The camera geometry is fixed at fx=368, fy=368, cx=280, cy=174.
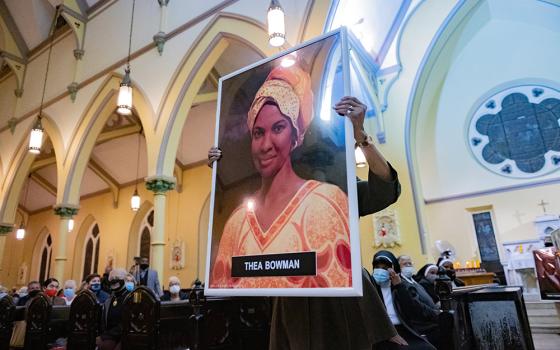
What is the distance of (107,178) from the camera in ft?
45.8

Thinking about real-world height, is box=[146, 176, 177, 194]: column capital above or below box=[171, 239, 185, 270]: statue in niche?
above

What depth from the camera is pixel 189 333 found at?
403 centimetres

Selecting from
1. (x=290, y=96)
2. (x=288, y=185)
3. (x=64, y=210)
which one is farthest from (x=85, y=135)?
(x=288, y=185)

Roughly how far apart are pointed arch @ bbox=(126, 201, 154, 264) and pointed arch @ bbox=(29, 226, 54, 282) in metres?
5.70

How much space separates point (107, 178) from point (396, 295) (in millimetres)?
13326

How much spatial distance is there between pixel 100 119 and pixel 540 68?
12410mm

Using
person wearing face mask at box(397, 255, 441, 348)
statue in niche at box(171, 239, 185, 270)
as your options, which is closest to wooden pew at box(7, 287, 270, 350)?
person wearing face mask at box(397, 255, 441, 348)

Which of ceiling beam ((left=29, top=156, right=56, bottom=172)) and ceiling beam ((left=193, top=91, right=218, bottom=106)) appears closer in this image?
ceiling beam ((left=193, top=91, right=218, bottom=106))

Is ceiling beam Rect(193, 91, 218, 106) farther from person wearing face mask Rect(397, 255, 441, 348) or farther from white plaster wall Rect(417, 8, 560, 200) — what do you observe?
person wearing face mask Rect(397, 255, 441, 348)

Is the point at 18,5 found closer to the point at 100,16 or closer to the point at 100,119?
the point at 100,16

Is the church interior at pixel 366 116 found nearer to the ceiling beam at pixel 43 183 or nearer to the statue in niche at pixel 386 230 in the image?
the statue in niche at pixel 386 230

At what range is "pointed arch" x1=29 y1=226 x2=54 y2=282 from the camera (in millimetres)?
16750

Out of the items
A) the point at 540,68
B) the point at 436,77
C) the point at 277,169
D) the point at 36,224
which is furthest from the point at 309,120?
the point at 36,224

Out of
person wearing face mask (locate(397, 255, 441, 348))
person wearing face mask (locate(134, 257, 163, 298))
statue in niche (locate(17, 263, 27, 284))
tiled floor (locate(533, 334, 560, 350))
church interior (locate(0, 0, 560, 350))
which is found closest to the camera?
person wearing face mask (locate(397, 255, 441, 348))
